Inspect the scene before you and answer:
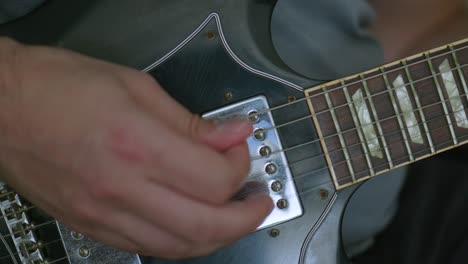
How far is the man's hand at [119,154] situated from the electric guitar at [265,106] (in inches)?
6.3

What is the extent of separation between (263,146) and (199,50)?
0.49 ft

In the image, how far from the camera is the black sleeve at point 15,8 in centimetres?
66

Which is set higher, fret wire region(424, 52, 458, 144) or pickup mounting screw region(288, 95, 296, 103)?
pickup mounting screw region(288, 95, 296, 103)

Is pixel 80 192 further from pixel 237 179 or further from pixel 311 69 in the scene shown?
pixel 311 69

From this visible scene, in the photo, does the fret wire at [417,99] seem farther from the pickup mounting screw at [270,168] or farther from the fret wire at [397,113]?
the pickup mounting screw at [270,168]

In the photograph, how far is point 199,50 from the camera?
2.22 feet

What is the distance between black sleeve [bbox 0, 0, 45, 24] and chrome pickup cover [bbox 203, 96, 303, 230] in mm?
260

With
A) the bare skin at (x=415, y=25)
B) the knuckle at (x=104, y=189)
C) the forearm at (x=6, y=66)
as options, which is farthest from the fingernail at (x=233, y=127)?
the bare skin at (x=415, y=25)

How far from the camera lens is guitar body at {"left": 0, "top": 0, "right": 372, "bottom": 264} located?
0.67 meters

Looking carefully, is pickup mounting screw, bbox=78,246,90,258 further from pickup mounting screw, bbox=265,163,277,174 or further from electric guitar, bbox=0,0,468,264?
pickup mounting screw, bbox=265,163,277,174

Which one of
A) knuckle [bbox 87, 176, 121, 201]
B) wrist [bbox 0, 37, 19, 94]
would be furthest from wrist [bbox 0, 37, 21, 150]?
knuckle [bbox 87, 176, 121, 201]

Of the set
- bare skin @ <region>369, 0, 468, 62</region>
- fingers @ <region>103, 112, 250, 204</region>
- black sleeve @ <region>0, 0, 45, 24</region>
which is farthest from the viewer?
bare skin @ <region>369, 0, 468, 62</region>

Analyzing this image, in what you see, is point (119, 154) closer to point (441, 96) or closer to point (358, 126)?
point (358, 126)

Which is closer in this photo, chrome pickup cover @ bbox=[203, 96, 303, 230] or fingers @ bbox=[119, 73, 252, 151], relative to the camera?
fingers @ bbox=[119, 73, 252, 151]
